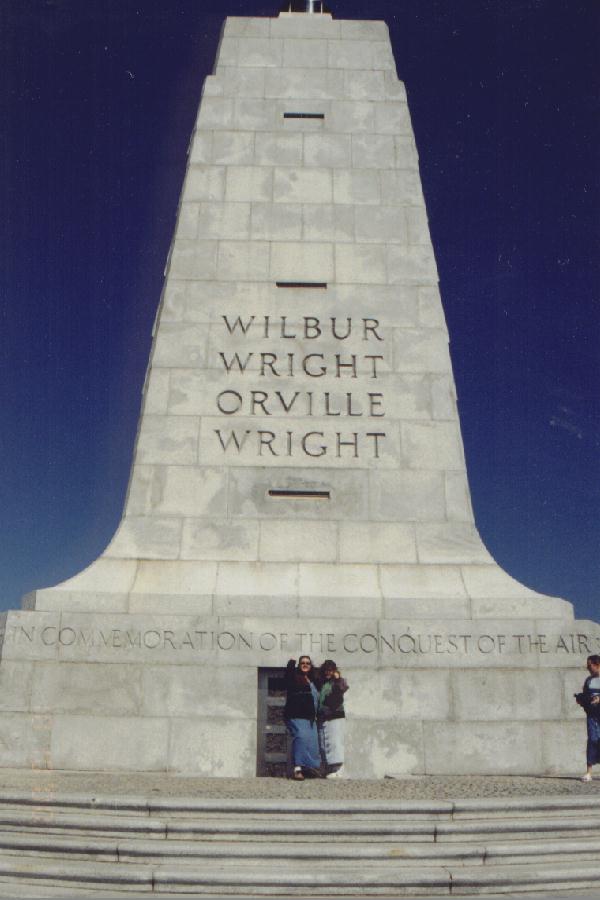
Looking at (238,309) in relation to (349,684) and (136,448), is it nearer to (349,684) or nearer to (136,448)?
(136,448)

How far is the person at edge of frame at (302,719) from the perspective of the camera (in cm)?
853

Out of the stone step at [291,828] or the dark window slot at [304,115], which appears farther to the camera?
the dark window slot at [304,115]

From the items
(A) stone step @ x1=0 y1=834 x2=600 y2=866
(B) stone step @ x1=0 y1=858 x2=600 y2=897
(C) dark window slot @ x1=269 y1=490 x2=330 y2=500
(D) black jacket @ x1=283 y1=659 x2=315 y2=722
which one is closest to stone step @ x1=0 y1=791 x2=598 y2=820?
(A) stone step @ x1=0 y1=834 x2=600 y2=866

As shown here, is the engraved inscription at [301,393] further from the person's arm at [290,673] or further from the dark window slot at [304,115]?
the dark window slot at [304,115]

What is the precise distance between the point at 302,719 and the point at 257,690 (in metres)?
1.04

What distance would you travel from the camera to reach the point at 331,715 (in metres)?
8.74

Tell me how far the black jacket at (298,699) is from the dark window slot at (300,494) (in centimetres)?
281

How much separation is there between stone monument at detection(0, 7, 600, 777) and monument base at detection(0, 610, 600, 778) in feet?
0.08

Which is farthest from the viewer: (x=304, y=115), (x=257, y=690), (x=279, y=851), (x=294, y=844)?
(x=304, y=115)

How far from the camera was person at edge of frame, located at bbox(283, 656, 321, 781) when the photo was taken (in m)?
8.53

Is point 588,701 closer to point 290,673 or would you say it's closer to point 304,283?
point 290,673

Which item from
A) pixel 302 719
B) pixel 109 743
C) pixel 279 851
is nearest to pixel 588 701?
pixel 302 719

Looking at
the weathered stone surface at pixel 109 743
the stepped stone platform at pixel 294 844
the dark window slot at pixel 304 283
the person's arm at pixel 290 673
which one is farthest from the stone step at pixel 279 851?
the dark window slot at pixel 304 283

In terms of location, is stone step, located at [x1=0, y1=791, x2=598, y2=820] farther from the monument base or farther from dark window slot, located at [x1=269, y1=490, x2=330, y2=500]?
dark window slot, located at [x1=269, y1=490, x2=330, y2=500]
